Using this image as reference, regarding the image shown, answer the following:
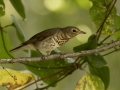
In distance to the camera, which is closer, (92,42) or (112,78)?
(92,42)

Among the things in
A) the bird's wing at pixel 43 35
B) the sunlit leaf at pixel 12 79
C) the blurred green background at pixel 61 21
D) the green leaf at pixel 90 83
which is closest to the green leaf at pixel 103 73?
the green leaf at pixel 90 83

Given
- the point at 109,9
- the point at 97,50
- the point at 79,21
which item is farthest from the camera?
the point at 79,21

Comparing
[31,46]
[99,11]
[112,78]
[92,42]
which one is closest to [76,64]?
[92,42]

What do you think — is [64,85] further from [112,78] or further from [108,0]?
[108,0]

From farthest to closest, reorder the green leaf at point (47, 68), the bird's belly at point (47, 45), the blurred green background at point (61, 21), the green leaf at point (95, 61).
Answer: the blurred green background at point (61, 21) < the bird's belly at point (47, 45) < the green leaf at point (47, 68) < the green leaf at point (95, 61)

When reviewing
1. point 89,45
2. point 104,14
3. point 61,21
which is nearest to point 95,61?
point 89,45

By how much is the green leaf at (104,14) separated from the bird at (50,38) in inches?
6.8

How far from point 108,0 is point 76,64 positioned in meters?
0.21

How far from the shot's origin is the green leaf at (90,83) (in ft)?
2.77

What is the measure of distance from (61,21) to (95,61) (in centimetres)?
148

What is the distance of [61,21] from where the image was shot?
7.57ft

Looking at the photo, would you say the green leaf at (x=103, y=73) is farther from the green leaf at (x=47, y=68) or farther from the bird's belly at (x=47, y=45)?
the bird's belly at (x=47, y=45)

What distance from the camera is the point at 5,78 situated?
2.89 ft

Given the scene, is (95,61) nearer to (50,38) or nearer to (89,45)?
(89,45)
